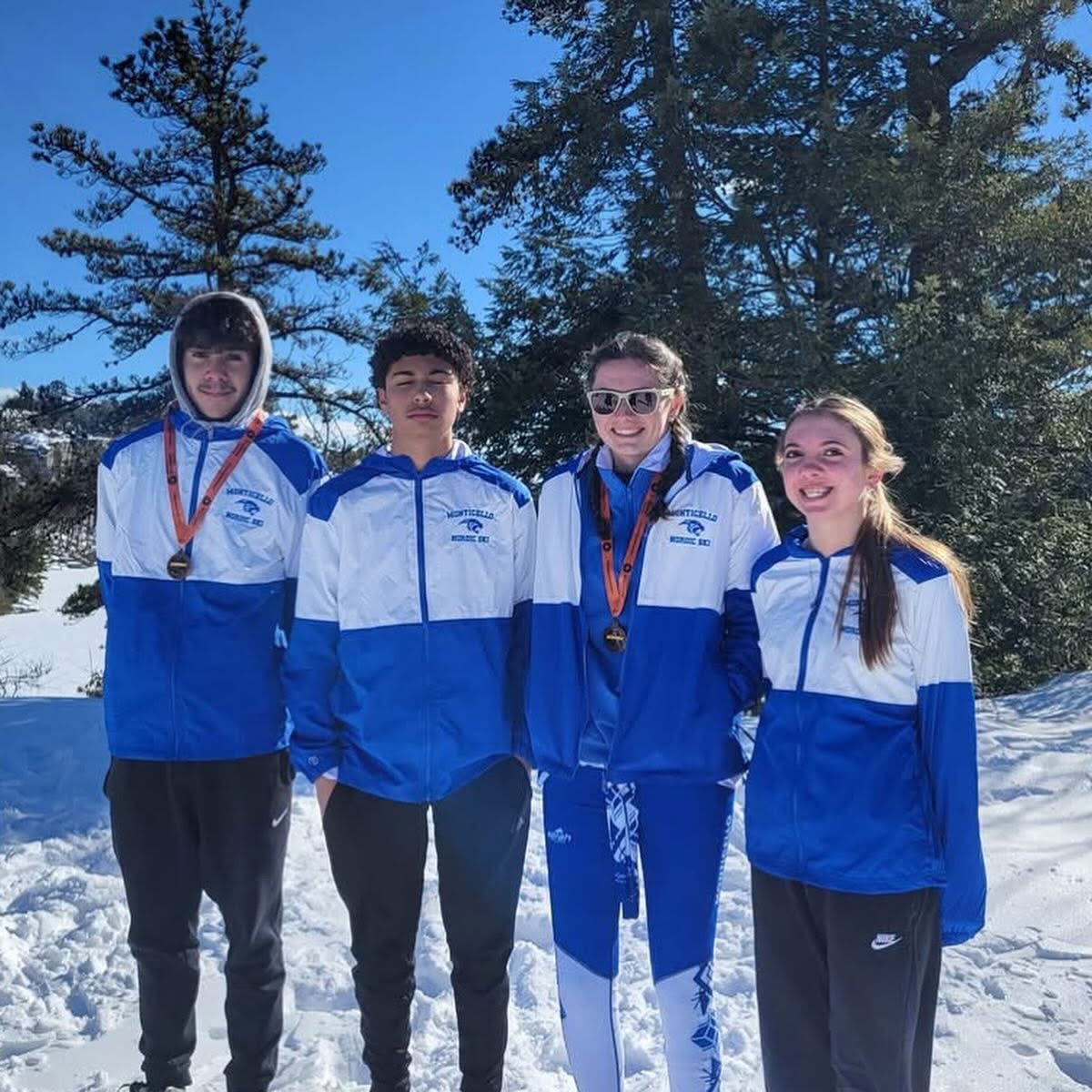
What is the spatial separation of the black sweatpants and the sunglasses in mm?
1344

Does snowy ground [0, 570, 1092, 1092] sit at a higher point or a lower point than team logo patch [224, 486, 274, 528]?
lower

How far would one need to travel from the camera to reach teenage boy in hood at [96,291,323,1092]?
2.82m

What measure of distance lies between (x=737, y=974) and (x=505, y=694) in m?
2.11

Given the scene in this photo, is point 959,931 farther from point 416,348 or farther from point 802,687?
point 416,348

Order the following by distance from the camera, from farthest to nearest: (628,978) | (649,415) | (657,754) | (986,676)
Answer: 1. (986,676)
2. (628,978)
3. (649,415)
4. (657,754)

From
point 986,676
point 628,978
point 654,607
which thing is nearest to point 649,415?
point 654,607

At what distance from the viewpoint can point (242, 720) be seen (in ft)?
9.36

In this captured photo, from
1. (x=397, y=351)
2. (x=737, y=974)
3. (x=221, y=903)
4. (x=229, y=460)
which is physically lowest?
(x=737, y=974)

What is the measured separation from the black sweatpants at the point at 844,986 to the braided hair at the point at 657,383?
1.08 m

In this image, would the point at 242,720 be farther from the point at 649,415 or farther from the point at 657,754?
the point at 649,415

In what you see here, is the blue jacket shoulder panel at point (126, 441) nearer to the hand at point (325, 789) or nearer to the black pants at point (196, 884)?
the black pants at point (196, 884)

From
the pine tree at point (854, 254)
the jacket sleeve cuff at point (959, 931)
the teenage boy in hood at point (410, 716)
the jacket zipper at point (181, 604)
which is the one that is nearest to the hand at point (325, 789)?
the teenage boy in hood at point (410, 716)

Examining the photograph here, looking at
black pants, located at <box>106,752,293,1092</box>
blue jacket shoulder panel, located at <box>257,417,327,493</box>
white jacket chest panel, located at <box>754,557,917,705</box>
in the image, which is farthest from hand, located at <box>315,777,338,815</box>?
white jacket chest panel, located at <box>754,557,917,705</box>

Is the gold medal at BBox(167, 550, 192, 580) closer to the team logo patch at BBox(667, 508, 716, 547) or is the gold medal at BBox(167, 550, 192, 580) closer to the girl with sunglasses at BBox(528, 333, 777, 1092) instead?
the girl with sunglasses at BBox(528, 333, 777, 1092)
